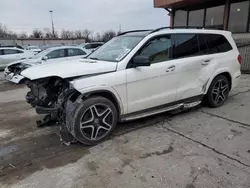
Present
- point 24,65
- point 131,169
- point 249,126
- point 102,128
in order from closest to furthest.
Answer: point 131,169, point 102,128, point 249,126, point 24,65

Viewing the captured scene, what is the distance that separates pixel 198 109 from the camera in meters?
4.88

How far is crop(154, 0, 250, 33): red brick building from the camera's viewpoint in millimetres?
10416

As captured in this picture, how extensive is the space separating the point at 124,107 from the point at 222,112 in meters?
2.53

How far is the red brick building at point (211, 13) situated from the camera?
1042cm

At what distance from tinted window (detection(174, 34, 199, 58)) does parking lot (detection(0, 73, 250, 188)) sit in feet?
4.50

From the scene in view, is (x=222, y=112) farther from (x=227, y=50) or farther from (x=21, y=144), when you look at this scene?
→ (x=21, y=144)

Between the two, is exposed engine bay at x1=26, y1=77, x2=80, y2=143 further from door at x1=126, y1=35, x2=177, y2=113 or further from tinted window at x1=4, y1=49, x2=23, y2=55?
tinted window at x1=4, y1=49, x2=23, y2=55

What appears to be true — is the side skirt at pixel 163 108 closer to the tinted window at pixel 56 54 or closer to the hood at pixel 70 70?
the hood at pixel 70 70

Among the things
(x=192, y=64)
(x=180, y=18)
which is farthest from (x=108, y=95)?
(x=180, y=18)

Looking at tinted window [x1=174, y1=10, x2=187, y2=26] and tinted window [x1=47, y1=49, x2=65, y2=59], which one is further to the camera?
tinted window [x1=174, y1=10, x2=187, y2=26]

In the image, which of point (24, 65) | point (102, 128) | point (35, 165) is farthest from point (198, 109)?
point (24, 65)

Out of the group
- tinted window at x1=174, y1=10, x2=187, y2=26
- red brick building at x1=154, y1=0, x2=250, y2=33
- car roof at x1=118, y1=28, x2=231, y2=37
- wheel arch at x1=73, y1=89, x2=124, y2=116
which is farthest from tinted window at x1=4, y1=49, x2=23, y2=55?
wheel arch at x1=73, y1=89, x2=124, y2=116

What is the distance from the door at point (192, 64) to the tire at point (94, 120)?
5.09 feet

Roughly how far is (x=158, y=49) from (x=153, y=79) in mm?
598
